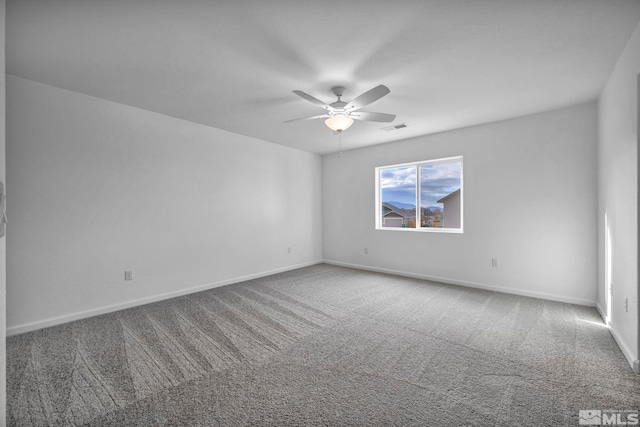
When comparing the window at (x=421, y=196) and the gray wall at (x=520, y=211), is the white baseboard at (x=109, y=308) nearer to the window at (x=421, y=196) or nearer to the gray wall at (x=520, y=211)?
the window at (x=421, y=196)

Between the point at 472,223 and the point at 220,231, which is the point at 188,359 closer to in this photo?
the point at 220,231

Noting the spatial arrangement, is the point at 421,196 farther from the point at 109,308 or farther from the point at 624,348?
the point at 109,308

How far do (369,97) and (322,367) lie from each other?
2.29 m

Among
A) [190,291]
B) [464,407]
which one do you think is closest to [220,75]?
[190,291]

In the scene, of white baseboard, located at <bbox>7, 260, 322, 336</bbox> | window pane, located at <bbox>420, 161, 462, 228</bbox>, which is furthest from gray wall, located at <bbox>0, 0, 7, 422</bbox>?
window pane, located at <bbox>420, 161, 462, 228</bbox>

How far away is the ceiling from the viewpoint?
5.79 ft

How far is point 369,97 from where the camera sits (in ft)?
8.04

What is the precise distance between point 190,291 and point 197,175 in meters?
1.70

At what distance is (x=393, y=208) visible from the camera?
532 cm

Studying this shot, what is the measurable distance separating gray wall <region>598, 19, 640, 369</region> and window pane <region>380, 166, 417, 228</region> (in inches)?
96.2

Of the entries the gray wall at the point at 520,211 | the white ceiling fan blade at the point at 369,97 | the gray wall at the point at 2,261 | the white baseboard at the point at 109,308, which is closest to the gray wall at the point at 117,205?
the white baseboard at the point at 109,308

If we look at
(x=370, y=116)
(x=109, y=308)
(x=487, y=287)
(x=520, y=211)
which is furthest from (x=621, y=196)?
(x=109, y=308)

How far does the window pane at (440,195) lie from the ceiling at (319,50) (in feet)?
4.50

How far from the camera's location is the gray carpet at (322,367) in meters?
1.60
